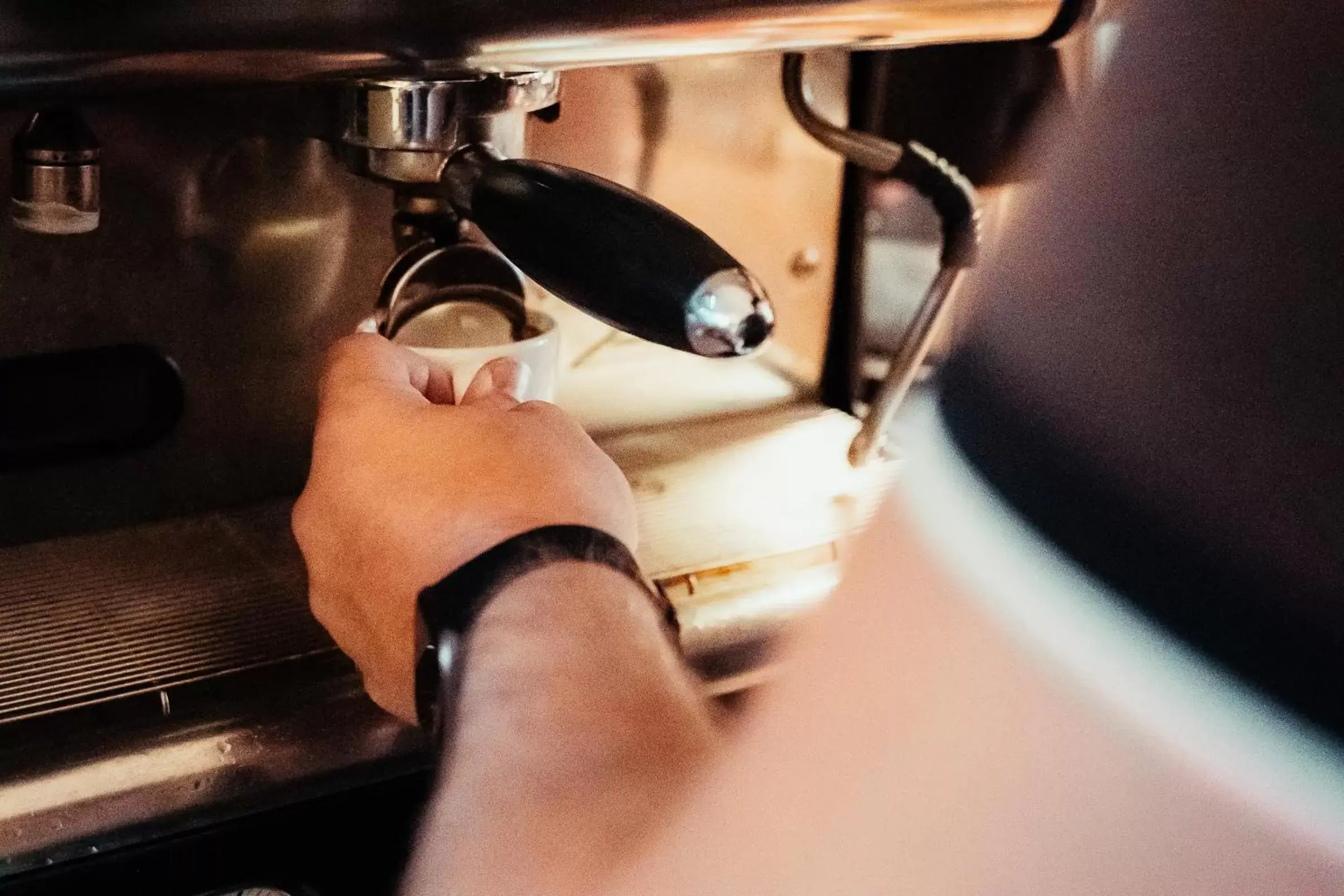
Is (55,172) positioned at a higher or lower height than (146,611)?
higher

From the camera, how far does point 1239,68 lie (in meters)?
0.19

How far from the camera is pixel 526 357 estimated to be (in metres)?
0.56

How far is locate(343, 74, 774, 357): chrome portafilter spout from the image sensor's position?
15.0 inches

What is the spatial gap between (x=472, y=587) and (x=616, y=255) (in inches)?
4.5

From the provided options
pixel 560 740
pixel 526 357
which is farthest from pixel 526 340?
pixel 560 740

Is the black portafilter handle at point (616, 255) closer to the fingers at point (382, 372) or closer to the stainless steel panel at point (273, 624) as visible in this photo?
the fingers at point (382, 372)

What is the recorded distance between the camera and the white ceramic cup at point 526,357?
1.76 feet

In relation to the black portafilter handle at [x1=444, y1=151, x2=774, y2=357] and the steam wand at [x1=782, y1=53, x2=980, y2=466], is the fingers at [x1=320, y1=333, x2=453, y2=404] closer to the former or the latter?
the black portafilter handle at [x1=444, y1=151, x2=774, y2=357]

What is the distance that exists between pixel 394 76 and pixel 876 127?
0.40m

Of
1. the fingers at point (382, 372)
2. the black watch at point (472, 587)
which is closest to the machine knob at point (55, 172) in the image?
the fingers at point (382, 372)

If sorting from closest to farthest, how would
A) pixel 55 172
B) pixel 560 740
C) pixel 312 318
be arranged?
pixel 560 740
pixel 55 172
pixel 312 318

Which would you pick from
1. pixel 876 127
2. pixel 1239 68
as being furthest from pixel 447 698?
pixel 876 127

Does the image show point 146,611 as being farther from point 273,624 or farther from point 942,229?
point 942,229

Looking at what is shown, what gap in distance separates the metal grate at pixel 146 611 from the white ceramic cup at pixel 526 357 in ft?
0.39
